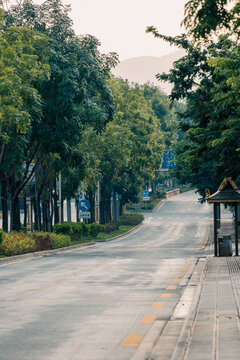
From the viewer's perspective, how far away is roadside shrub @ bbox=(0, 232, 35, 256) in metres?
29.9

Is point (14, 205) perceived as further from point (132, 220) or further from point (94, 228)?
point (132, 220)

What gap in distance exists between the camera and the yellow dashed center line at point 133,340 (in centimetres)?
893

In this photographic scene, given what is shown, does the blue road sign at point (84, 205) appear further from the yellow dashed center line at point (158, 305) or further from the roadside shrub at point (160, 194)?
the roadside shrub at point (160, 194)

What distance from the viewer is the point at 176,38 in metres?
40.4

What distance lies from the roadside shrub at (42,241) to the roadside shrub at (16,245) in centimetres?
261

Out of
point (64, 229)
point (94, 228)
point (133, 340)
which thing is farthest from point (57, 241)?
point (133, 340)

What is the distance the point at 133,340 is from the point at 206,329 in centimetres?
101

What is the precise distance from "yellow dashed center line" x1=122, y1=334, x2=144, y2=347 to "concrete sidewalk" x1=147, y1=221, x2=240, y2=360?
1.02 ft

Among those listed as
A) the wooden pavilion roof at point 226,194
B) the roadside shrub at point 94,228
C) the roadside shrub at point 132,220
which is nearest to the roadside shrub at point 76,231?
the roadside shrub at point 94,228

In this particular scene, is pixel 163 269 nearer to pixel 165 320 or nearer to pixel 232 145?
pixel 232 145

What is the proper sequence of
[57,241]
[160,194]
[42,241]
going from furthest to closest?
[160,194] → [57,241] → [42,241]

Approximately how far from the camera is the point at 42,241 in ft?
121

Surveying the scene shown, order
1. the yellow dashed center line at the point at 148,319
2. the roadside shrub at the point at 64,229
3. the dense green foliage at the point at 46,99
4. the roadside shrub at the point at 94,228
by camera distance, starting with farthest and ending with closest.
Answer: the roadside shrub at the point at 94,228, the roadside shrub at the point at 64,229, the dense green foliage at the point at 46,99, the yellow dashed center line at the point at 148,319

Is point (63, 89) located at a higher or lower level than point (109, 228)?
higher
